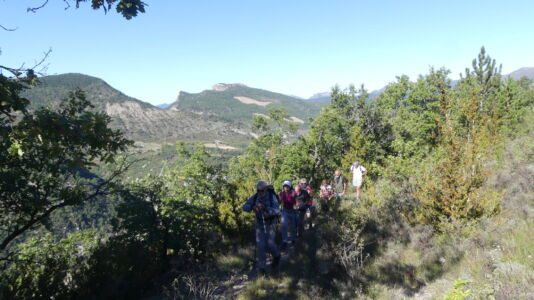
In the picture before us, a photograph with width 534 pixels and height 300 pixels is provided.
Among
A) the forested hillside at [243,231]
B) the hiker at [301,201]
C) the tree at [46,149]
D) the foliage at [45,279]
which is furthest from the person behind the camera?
the hiker at [301,201]

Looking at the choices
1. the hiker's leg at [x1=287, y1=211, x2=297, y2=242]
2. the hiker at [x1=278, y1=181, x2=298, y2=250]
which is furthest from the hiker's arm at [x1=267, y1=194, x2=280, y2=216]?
the hiker's leg at [x1=287, y1=211, x2=297, y2=242]

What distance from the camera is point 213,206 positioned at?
32.8 feet

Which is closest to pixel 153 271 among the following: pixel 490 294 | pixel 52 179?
pixel 52 179

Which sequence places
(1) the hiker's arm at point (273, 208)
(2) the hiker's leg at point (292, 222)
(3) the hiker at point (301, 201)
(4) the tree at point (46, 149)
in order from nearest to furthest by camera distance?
(4) the tree at point (46, 149) < (1) the hiker's arm at point (273, 208) < (2) the hiker's leg at point (292, 222) < (3) the hiker at point (301, 201)

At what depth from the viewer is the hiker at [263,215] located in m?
5.77

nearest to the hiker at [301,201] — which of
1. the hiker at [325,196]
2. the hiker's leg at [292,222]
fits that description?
the hiker's leg at [292,222]

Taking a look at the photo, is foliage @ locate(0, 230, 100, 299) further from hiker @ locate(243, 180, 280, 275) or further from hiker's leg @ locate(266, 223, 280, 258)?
hiker's leg @ locate(266, 223, 280, 258)

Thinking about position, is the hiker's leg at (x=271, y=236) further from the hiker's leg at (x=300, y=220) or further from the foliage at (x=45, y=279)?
the foliage at (x=45, y=279)

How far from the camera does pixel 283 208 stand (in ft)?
23.3

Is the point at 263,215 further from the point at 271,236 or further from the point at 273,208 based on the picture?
the point at 271,236

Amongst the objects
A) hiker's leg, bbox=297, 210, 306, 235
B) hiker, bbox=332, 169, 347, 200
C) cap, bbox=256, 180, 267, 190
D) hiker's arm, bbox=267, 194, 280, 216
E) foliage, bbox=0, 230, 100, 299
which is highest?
cap, bbox=256, 180, 267, 190

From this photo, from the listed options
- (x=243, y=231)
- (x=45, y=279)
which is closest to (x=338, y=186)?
(x=243, y=231)

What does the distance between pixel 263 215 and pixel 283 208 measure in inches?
55.6

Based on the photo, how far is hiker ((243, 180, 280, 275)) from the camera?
18.9ft
